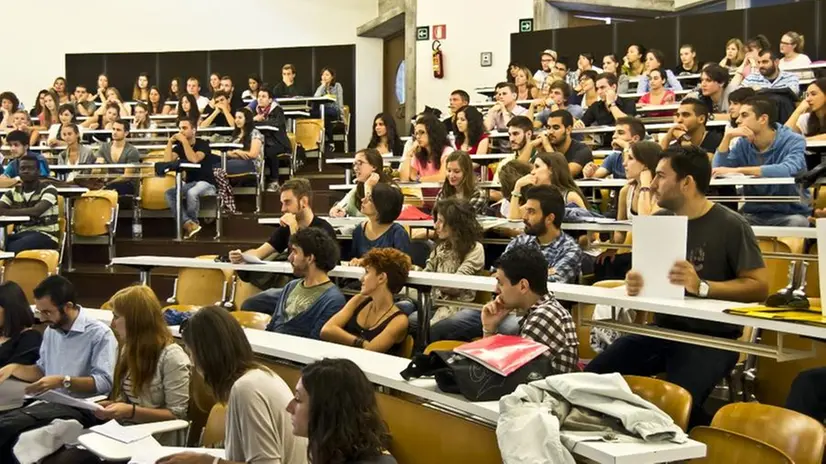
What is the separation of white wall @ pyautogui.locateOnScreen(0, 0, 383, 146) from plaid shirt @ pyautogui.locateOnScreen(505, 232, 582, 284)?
11247 millimetres

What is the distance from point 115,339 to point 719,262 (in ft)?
8.95

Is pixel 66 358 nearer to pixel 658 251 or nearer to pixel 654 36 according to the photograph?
pixel 658 251

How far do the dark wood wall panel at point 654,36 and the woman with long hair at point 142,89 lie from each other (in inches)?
273

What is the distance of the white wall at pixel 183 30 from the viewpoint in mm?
16406

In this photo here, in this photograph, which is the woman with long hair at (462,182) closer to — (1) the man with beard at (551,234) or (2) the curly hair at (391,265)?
(1) the man with beard at (551,234)

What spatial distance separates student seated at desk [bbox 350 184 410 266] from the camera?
6.17m

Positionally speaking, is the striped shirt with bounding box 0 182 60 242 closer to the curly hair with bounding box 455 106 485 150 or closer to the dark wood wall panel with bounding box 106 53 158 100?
the curly hair with bounding box 455 106 485 150

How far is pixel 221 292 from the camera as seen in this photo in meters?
6.71

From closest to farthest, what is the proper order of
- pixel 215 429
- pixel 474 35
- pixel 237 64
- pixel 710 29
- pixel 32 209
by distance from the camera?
pixel 215 429, pixel 32 209, pixel 710 29, pixel 474 35, pixel 237 64

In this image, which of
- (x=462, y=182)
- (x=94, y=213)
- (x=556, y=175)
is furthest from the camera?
(x=94, y=213)

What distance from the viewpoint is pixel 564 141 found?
8.05 meters

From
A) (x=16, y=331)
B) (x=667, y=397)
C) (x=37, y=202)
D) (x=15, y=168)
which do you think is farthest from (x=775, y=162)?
(x=15, y=168)

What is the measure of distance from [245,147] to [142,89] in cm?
643

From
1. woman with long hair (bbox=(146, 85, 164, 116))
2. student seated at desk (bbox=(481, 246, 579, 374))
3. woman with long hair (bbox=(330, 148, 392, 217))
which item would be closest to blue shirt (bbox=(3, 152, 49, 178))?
woman with long hair (bbox=(330, 148, 392, 217))
